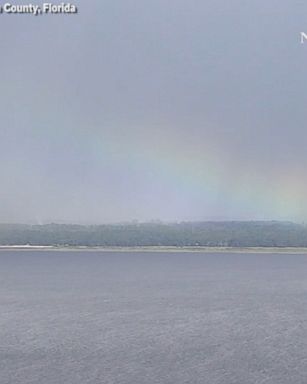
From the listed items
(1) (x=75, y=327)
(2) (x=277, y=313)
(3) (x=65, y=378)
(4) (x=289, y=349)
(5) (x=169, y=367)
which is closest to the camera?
(3) (x=65, y=378)

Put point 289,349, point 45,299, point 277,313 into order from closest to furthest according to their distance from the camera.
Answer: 1. point 289,349
2. point 277,313
3. point 45,299

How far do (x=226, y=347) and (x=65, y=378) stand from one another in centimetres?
928

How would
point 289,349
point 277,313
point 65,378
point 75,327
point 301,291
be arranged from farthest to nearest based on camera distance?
point 301,291, point 277,313, point 75,327, point 289,349, point 65,378

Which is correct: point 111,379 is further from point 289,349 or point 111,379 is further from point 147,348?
point 289,349

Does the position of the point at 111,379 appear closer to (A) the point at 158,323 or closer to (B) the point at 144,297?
(A) the point at 158,323

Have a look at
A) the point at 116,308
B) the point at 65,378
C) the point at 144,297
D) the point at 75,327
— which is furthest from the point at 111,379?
the point at 144,297

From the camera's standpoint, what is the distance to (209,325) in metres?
32.3

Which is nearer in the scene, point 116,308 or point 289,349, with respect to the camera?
point 289,349

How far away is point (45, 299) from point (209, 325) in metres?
20.7

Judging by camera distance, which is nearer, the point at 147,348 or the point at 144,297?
the point at 147,348

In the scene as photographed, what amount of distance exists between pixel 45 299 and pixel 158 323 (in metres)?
18.1

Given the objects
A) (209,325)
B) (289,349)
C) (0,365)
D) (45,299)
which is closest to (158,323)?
(209,325)

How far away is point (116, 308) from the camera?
4069 cm

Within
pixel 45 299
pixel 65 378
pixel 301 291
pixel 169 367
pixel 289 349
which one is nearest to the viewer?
pixel 65 378
